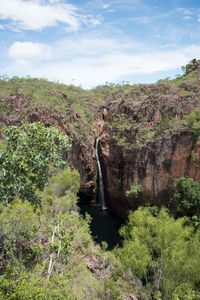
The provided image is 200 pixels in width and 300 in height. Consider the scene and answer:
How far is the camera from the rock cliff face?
20812 mm

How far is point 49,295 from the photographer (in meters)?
6.86

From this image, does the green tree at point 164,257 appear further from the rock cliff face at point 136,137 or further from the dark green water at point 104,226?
Result: the rock cliff face at point 136,137

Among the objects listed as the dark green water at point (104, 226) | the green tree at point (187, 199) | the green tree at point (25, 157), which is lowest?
the dark green water at point (104, 226)

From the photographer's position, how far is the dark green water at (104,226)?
20812mm

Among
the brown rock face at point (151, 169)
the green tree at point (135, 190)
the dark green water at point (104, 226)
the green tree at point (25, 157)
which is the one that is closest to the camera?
the green tree at point (25, 157)

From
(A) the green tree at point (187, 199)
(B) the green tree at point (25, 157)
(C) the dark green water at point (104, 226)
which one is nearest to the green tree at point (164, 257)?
Result: (A) the green tree at point (187, 199)

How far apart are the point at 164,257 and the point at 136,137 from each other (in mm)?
12944

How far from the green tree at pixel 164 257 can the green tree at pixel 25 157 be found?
8502mm

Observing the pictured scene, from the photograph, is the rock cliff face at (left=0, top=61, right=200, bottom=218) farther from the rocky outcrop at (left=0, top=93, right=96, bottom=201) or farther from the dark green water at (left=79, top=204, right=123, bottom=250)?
the dark green water at (left=79, top=204, right=123, bottom=250)

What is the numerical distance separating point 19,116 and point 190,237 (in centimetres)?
2222

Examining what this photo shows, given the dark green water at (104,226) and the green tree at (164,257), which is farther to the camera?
the dark green water at (104,226)

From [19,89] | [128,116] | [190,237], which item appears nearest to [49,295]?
[190,237]

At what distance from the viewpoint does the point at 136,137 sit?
24.1m

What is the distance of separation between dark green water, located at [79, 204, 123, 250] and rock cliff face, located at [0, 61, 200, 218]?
137cm
